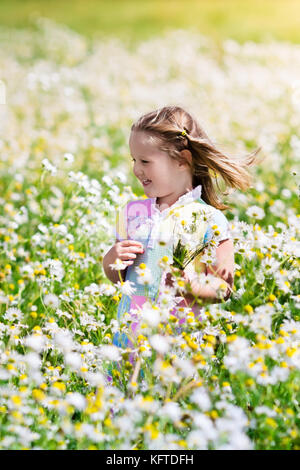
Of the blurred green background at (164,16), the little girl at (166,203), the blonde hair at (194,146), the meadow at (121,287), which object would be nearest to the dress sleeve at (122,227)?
the little girl at (166,203)

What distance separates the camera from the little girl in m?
3.23

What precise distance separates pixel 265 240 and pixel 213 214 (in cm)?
32

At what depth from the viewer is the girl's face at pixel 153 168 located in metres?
3.30

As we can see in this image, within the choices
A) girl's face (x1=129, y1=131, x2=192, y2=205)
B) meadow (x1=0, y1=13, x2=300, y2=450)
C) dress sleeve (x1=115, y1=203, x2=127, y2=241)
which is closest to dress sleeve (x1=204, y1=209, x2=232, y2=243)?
meadow (x1=0, y1=13, x2=300, y2=450)

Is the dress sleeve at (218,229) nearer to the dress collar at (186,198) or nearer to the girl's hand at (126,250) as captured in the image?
the dress collar at (186,198)

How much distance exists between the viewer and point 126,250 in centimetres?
321

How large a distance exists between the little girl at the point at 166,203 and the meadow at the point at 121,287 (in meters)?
0.16

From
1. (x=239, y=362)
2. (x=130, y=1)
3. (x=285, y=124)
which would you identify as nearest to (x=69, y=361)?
(x=239, y=362)

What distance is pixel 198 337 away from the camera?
3283 mm

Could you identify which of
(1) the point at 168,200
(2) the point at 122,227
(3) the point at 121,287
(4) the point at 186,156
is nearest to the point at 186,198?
(1) the point at 168,200

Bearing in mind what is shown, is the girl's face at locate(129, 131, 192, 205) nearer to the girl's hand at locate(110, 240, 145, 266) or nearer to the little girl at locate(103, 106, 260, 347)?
the little girl at locate(103, 106, 260, 347)

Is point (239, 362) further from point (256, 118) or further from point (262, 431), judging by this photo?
point (256, 118)

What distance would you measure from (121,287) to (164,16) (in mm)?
17946

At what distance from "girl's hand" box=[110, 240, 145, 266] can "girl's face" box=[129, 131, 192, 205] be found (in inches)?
12.1
